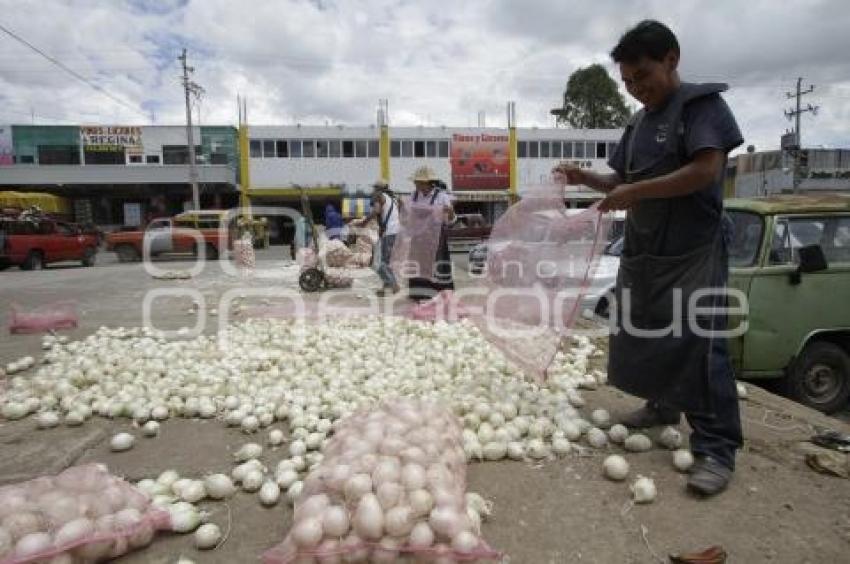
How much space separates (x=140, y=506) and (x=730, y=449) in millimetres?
2410

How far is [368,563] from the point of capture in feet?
5.97

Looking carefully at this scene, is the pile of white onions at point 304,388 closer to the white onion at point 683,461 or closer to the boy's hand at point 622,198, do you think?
the white onion at point 683,461

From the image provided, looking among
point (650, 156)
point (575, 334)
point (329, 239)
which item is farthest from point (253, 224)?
point (650, 156)

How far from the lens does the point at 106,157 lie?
39062 mm

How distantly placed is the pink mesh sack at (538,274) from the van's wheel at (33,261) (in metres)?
19.4

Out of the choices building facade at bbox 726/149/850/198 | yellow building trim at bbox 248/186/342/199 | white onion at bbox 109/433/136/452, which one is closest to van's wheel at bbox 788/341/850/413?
white onion at bbox 109/433/136/452

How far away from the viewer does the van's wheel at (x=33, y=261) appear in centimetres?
1831

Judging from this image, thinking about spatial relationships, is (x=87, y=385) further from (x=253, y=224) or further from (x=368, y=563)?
(x=253, y=224)

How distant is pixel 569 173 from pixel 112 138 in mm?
42830

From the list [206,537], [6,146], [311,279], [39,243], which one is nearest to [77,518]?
[206,537]

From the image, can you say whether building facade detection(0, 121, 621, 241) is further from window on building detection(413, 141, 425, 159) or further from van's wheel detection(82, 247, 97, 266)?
van's wheel detection(82, 247, 97, 266)

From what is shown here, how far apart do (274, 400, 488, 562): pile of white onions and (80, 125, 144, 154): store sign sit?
140 feet

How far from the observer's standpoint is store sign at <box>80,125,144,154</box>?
38.6 m

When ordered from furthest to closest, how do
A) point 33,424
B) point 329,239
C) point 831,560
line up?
1. point 329,239
2. point 33,424
3. point 831,560
